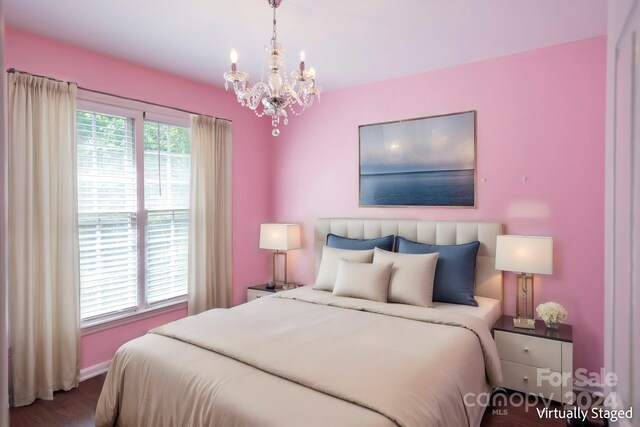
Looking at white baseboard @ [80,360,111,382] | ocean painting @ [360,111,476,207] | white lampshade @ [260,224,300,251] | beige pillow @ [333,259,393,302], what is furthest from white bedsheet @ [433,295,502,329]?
white baseboard @ [80,360,111,382]

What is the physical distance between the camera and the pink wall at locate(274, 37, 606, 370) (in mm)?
2859

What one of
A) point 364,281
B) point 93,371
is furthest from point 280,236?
point 93,371

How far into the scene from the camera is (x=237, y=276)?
14.0 ft

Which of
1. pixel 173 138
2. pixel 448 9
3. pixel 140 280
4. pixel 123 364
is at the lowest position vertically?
pixel 123 364

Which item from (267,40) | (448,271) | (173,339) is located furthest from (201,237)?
(448,271)

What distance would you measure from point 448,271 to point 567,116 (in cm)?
154

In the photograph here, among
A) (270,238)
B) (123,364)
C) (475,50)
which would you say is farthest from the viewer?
(270,238)

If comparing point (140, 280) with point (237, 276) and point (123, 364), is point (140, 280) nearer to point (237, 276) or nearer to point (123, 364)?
point (237, 276)

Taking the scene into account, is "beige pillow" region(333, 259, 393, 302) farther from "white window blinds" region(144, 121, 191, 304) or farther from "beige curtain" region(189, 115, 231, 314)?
"white window blinds" region(144, 121, 191, 304)

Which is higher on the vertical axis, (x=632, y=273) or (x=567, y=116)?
(x=567, y=116)

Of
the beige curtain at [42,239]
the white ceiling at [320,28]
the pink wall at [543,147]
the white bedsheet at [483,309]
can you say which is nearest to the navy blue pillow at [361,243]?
the pink wall at [543,147]

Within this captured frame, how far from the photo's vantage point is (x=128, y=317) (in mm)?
3338

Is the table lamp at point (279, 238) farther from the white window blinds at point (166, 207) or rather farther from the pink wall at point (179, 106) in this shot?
the white window blinds at point (166, 207)

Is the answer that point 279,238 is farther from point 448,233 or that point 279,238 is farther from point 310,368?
point 310,368
